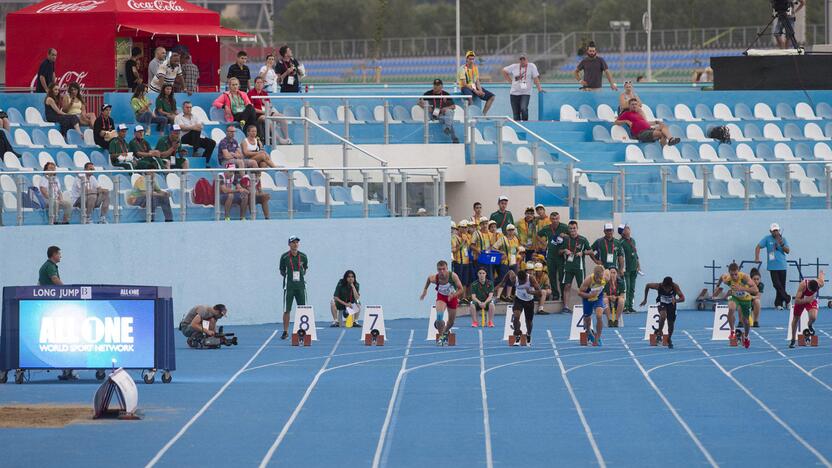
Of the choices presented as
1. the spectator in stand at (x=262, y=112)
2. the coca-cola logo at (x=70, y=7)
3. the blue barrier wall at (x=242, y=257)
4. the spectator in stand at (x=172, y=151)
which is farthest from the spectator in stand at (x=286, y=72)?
the blue barrier wall at (x=242, y=257)

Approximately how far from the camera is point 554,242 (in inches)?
1238

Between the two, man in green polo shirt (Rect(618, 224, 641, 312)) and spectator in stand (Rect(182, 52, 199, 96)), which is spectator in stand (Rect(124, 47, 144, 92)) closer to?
spectator in stand (Rect(182, 52, 199, 96))

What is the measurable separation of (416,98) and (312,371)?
458 inches

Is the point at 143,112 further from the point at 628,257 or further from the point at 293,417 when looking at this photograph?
the point at 293,417

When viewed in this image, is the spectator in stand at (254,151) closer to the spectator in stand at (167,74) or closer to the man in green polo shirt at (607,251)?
the spectator in stand at (167,74)

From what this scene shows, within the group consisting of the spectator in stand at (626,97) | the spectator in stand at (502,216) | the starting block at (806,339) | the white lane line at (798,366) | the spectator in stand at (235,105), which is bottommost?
the white lane line at (798,366)

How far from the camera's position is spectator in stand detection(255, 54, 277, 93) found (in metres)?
34.2

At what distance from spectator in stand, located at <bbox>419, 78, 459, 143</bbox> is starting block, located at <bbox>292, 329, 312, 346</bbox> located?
870 cm

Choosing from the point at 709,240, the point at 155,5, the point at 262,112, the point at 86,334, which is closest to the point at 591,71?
the point at 709,240

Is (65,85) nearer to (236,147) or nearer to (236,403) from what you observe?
(236,147)

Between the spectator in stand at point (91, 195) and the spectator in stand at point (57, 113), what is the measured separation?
11.2 feet

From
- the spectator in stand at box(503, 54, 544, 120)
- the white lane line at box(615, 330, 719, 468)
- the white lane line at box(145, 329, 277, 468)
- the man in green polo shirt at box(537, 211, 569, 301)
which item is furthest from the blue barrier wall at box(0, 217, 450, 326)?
the spectator in stand at box(503, 54, 544, 120)

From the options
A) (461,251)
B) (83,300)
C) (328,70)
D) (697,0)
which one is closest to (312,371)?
(83,300)

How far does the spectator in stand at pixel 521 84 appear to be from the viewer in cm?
3672
